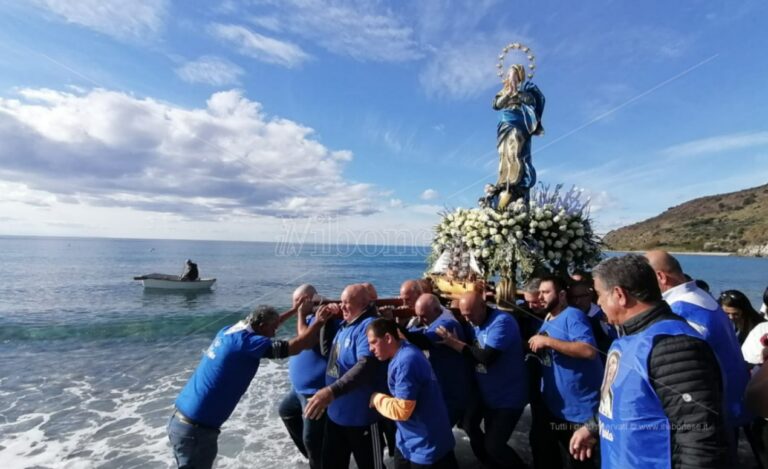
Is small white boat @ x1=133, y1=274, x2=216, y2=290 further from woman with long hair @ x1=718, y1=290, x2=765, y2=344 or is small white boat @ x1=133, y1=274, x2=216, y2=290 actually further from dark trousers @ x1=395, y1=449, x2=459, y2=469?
woman with long hair @ x1=718, y1=290, x2=765, y2=344

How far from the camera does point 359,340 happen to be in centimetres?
370

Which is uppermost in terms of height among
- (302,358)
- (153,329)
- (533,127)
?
(533,127)

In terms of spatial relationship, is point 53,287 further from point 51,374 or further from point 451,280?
point 451,280

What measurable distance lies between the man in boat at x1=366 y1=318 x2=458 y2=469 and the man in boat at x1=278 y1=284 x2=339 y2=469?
4.10ft

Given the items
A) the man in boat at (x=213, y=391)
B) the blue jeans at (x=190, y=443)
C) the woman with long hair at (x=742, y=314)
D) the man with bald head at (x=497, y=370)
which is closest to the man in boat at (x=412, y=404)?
the man with bald head at (x=497, y=370)

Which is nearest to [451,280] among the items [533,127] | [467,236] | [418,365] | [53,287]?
[467,236]

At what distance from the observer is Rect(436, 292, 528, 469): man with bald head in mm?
3855

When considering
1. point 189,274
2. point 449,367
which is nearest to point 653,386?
point 449,367

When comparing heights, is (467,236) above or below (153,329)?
above

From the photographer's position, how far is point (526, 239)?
5.24m

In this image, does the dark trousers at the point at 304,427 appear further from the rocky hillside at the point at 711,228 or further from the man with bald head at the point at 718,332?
the rocky hillside at the point at 711,228

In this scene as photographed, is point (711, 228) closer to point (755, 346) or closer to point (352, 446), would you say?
point (755, 346)

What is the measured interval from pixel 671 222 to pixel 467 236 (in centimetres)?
14088

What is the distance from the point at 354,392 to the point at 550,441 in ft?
6.79
